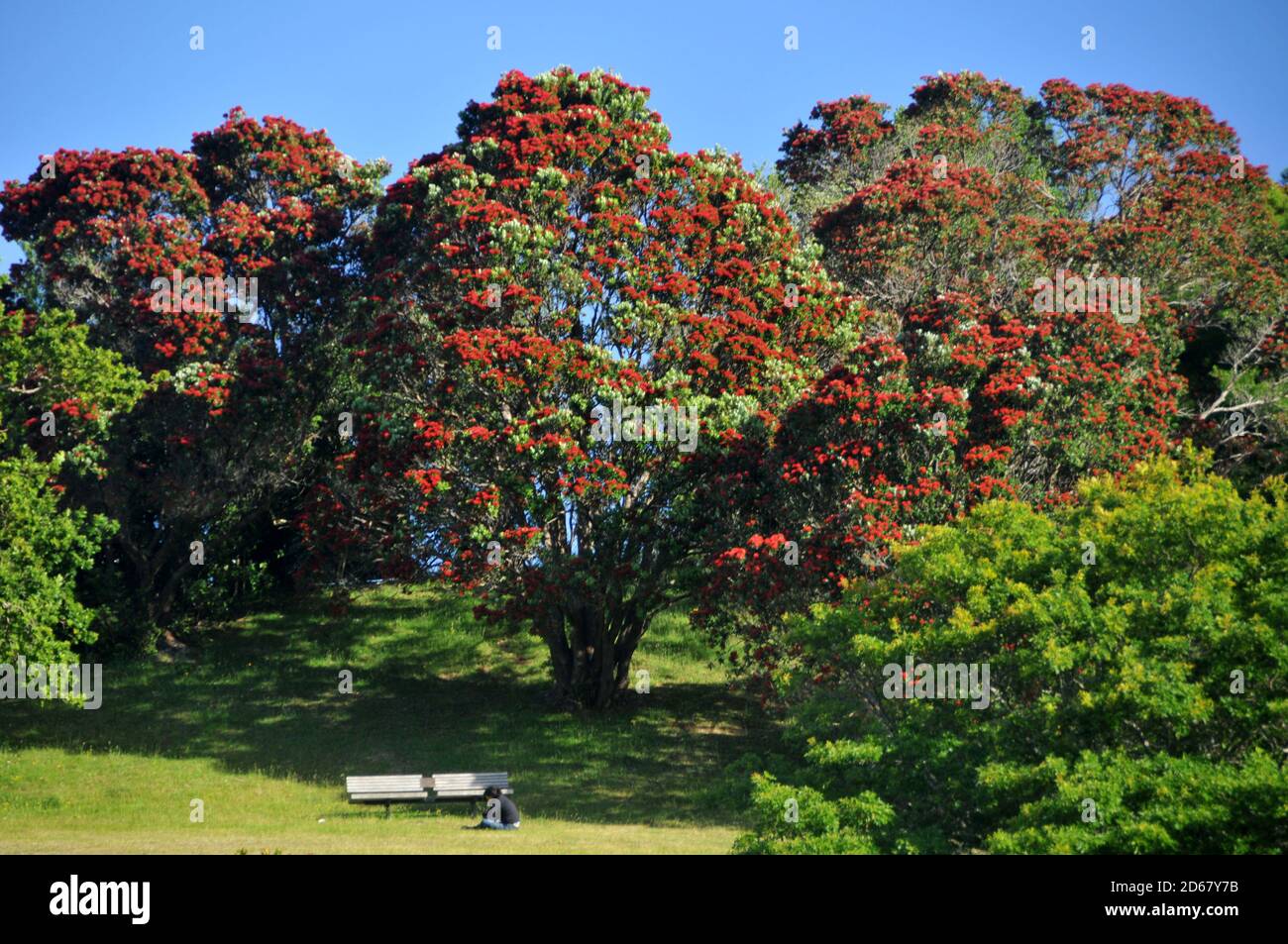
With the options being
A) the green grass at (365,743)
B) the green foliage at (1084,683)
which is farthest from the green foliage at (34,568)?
the green foliage at (1084,683)

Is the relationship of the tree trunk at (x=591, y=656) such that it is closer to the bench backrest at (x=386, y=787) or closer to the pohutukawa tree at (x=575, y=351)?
the pohutukawa tree at (x=575, y=351)

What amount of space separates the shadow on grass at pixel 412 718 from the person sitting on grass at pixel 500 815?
2.13 meters

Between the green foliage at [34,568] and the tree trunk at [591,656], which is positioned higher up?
the green foliage at [34,568]

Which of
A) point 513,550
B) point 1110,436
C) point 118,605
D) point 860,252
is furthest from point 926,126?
point 118,605

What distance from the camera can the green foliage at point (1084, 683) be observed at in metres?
16.8

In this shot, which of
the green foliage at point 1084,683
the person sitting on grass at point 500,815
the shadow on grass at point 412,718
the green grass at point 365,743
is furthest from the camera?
the shadow on grass at point 412,718

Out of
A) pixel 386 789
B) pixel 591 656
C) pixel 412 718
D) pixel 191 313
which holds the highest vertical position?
pixel 191 313

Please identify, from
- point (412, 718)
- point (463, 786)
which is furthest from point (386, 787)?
point (412, 718)

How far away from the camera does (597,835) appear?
81.3 feet

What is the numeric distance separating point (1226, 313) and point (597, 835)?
79.2 ft

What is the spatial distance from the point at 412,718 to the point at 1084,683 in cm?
2108

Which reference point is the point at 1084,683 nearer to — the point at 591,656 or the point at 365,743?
the point at 591,656

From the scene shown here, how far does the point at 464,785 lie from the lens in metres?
26.7

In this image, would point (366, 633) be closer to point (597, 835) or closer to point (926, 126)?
point (597, 835)
